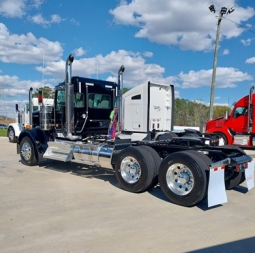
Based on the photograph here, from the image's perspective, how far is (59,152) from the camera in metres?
8.18

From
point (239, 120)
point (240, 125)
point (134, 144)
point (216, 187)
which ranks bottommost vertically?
point (216, 187)

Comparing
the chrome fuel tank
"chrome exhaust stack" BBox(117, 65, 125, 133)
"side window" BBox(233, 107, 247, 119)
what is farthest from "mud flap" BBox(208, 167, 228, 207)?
"side window" BBox(233, 107, 247, 119)

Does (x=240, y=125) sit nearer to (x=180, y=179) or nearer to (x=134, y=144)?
(x=134, y=144)

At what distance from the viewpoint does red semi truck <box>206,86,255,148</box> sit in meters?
15.3

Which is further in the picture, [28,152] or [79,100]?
[28,152]

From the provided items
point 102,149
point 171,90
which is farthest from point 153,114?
point 102,149

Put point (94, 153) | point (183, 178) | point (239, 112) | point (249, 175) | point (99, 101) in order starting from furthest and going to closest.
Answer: point (239, 112), point (99, 101), point (94, 153), point (249, 175), point (183, 178)

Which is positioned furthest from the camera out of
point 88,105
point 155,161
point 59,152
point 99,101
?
point 99,101

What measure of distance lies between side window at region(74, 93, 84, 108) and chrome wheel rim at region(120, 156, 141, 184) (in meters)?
2.67

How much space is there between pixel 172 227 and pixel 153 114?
793 cm

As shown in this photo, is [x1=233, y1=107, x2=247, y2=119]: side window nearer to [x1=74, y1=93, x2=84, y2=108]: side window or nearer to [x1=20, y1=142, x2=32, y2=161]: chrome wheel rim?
[x1=74, y1=93, x2=84, y2=108]: side window

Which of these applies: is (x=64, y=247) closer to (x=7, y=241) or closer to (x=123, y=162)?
(x=7, y=241)

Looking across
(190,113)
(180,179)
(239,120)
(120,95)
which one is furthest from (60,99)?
(190,113)

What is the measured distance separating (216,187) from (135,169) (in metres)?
1.80
